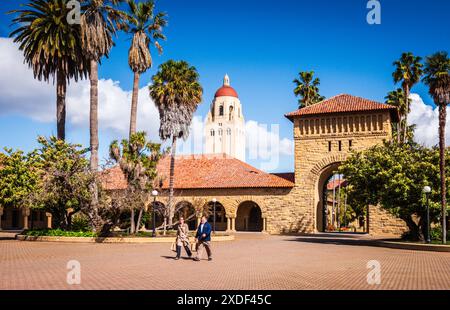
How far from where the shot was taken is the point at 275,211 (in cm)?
4294

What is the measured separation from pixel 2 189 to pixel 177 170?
21.9 m

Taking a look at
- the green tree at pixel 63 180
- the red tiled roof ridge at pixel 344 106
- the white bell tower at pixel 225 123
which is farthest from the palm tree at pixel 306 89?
the white bell tower at pixel 225 123

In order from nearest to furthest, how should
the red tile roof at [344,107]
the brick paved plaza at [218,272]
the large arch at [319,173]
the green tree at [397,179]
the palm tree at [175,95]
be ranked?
the brick paved plaza at [218,272], the green tree at [397,179], the palm tree at [175,95], the red tile roof at [344,107], the large arch at [319,173]

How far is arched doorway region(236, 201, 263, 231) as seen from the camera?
4897cm

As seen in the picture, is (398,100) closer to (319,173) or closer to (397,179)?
(319,173)

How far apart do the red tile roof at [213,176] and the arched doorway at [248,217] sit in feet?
12.1

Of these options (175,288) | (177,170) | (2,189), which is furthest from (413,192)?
(177,170)

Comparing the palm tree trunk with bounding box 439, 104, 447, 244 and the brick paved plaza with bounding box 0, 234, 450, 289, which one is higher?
the palm tree trunk with bounding box 439, 104, 447, 244

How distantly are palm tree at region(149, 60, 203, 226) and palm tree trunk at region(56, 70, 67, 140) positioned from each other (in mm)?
6755

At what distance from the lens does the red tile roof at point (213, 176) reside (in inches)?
1743

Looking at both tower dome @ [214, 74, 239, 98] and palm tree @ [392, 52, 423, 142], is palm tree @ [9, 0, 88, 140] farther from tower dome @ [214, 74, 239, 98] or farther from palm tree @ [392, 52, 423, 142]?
tower dome @ [214, 74, 239, 98]

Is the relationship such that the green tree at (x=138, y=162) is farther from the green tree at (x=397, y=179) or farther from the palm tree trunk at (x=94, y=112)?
the green tree at (x=397, y=179)

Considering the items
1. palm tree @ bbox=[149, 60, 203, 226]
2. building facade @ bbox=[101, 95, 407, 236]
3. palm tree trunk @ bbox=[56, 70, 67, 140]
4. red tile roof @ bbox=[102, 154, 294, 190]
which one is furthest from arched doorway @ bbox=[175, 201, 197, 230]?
palm tree trunk @ bbox=[56, 70, 67, 140]

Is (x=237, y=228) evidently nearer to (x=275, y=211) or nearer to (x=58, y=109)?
(x=275, y=211)
